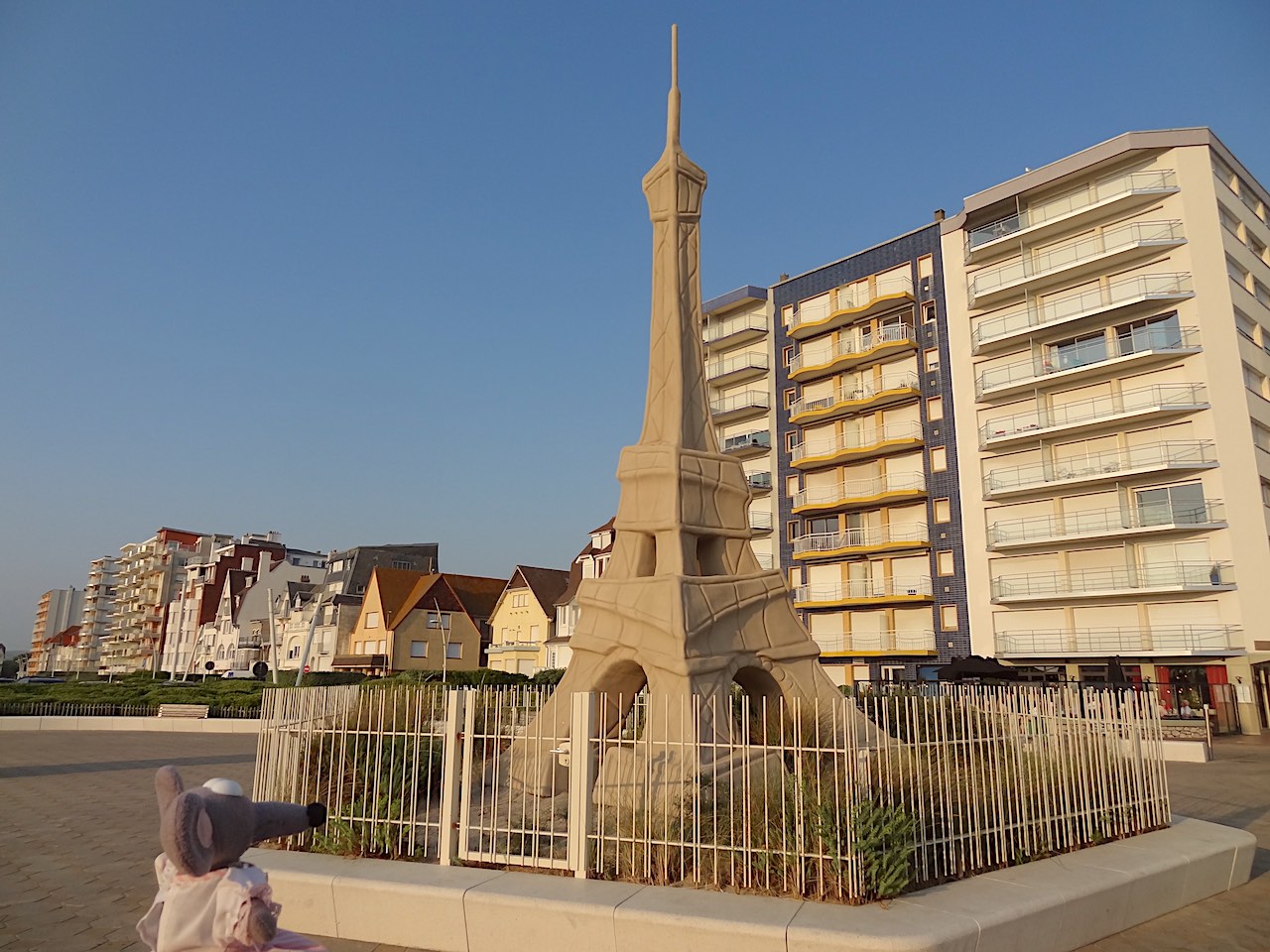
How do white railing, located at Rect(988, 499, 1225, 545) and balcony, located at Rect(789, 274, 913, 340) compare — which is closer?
white railing, located at Rect(988, 499, 1225, 545)

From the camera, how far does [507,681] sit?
4197 centimetres

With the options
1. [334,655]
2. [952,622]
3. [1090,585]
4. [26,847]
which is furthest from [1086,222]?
[334,655]

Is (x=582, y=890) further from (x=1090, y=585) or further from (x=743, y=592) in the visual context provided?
(x=1090, y=585)

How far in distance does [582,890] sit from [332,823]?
339 cm

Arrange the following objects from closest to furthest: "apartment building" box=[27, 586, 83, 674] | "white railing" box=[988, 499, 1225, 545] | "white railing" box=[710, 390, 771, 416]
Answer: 1. "white railing" box=[988, 499, 1225, 545]
2. "white railing" box=[710, 390, 771, 416]
3. "apartment building" box=[27, 586, 83, 674]

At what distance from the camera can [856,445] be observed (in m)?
44.7

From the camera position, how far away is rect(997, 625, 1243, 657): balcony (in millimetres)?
32219

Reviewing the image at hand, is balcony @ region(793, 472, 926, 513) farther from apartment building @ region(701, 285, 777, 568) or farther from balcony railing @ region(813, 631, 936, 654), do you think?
balcony railing @ region(813, 631, 936, 654)

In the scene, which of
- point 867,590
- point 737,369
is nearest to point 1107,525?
point 867,590

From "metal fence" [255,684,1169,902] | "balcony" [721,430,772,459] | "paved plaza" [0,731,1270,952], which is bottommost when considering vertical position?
"paved plaza" [0,731,1270,952]

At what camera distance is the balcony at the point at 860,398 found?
4247cm

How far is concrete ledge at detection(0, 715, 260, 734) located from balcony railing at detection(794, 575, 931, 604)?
2607 centimetres

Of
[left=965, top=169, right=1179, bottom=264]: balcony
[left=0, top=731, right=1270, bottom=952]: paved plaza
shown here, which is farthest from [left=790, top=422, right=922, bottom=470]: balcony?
[left=0, top=731, right=1270, bottom=952]: paved plaza

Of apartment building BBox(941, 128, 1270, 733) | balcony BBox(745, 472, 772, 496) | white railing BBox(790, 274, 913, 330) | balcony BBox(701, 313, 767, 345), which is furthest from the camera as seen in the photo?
→ balcony BBox(701, 313, 767, 345)
